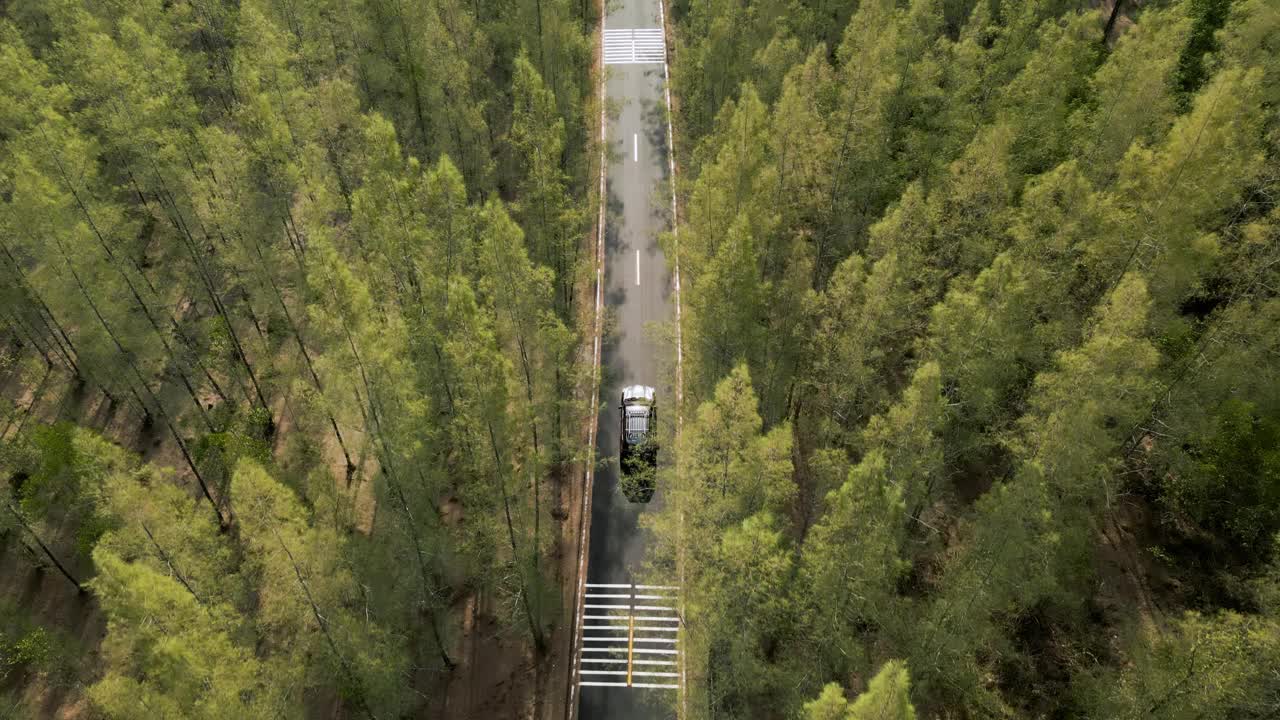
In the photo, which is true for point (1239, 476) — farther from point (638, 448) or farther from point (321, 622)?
point (321, 622)

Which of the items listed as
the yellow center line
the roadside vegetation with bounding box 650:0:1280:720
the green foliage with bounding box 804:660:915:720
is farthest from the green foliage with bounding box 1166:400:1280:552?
the yellow center line

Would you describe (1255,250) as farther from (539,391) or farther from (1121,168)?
(539,391)

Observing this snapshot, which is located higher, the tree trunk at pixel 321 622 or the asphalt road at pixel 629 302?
the asphalt road at pixel 629 302

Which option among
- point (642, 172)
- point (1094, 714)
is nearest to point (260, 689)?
point (1094, 714)

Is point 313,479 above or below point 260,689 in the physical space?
above

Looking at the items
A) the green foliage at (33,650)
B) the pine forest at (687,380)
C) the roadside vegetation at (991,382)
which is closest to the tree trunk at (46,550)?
the pine forest at (687,380)

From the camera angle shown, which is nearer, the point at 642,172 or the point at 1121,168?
the point at 1121,168

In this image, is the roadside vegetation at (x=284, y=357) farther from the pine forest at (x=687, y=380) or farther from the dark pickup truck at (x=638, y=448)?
the dark pickup truck at (x=638, y=448)

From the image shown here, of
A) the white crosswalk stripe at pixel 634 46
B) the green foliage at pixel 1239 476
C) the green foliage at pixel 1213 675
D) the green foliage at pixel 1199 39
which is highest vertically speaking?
the white crosswalk stripe at pixel 634 46
